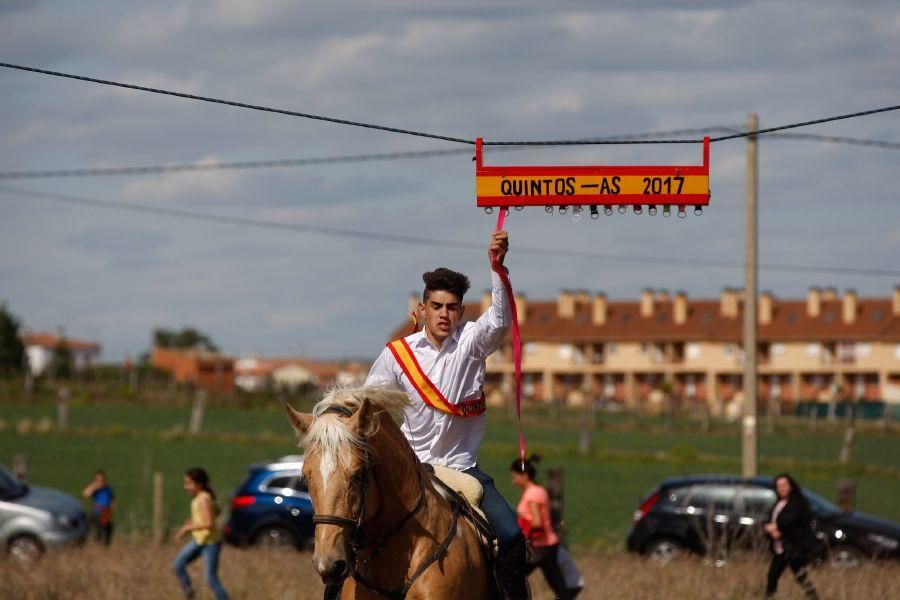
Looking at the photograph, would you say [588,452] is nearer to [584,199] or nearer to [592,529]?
[592,529]

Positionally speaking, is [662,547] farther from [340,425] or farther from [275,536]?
[340,425]

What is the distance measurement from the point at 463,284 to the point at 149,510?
26.5m

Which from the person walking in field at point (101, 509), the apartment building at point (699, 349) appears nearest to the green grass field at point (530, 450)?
the person walking in field at point (101, 509)

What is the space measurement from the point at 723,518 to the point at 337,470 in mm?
16776

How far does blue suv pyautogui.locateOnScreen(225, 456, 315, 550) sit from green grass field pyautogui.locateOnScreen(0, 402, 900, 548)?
2926 millimetres

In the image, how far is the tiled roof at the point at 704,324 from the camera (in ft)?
331

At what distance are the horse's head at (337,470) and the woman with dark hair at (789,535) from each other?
29.0 ft

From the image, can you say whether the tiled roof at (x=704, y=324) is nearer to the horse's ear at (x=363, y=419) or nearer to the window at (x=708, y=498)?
the window at (x=708, y=498)

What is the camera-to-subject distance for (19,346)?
100 m

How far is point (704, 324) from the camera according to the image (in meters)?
105

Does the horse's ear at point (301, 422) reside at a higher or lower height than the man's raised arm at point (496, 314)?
lower

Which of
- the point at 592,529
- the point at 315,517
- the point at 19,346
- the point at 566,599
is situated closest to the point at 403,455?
the point at 315,517

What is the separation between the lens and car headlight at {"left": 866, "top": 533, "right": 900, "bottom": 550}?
22219mm

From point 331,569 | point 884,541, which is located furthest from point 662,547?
point 331,569
